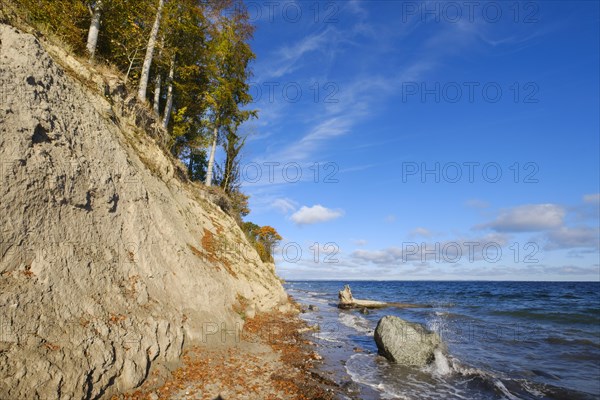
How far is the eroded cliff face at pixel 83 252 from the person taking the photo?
22.1ft

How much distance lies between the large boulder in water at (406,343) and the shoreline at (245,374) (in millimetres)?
3182

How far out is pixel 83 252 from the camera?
8.81m

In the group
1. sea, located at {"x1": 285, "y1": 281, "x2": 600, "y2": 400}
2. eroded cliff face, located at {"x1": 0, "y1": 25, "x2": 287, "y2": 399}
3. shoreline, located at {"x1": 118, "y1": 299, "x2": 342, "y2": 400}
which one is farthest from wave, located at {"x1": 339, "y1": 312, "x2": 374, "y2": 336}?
eroded cliff face, located at {"x1": 0, "y1": 25, "x2": 287, "y2": 399}

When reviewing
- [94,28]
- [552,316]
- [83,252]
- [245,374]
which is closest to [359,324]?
[245,374]

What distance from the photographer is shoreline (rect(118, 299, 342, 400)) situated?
798cm

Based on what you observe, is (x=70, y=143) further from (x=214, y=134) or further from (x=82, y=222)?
(x=214, y=134)

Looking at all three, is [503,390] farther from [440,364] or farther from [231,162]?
[231,162]

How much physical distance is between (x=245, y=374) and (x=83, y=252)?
5.94 meters

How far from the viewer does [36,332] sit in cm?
665

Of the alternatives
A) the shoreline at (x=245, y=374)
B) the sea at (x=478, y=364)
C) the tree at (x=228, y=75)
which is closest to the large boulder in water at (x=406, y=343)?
the sea at (x=478, y=364)

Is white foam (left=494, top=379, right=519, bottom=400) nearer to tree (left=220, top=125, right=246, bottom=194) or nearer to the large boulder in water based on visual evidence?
the large boulder in water

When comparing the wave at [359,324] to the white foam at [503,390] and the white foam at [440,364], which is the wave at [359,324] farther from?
the white foam at [503,390]

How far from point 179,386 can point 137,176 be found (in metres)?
7.60

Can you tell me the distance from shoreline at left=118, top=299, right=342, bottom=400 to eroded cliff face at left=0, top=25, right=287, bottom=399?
1.47ft
